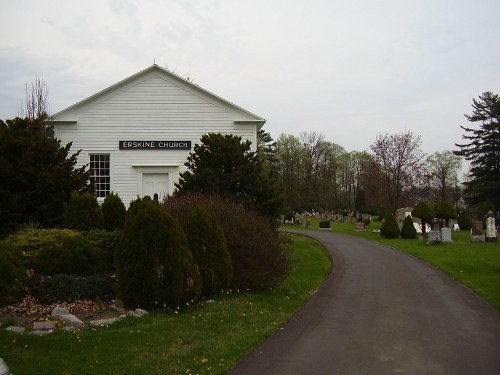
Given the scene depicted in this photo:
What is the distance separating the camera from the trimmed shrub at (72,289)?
29.9ft

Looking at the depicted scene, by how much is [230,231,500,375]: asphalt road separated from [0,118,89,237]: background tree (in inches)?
311

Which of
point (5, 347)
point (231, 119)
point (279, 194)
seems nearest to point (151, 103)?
point (231, 119)

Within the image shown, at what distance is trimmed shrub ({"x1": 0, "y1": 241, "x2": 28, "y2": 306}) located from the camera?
869cm

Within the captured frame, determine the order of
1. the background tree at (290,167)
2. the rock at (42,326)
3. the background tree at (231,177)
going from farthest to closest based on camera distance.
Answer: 1. the background tree at (290,167)
2. the background tree at (231,177)
3. the rock at (42,326)

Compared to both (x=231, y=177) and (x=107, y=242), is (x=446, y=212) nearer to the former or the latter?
(x=231, y=177)

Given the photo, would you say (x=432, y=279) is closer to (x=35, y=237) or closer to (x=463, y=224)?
(x=35, y=237)

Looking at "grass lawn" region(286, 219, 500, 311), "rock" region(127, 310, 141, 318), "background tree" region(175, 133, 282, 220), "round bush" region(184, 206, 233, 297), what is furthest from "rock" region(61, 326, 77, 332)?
"background tree" region(175, 133, 282, 220)

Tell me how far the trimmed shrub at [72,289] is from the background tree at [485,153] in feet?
154

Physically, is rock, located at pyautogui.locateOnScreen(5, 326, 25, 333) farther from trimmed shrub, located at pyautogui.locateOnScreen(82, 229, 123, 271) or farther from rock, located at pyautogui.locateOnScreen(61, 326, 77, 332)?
trimmed shrub, located at pyautogui.locateOnScreen(82, 229, 123, 271)

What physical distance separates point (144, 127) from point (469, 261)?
14.0 meters

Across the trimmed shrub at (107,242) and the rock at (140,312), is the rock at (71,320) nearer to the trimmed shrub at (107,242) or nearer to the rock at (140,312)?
the rock at (140,312)

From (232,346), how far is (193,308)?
2.17 m

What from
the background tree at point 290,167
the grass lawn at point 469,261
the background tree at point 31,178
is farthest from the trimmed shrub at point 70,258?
the background tree at point 290,167

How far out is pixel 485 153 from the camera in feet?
174
